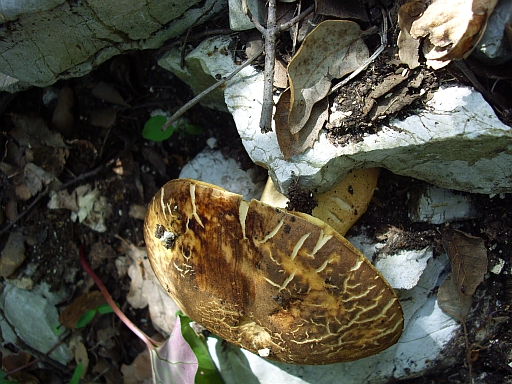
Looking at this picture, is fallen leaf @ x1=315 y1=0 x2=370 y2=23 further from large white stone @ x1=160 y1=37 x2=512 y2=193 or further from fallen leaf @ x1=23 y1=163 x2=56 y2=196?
fallen leaf @ x1=23 y1=163 x2=56 y2=196

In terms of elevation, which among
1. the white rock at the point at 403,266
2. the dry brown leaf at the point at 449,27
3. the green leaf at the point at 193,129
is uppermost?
the dry brown leaf at the point at 449,27

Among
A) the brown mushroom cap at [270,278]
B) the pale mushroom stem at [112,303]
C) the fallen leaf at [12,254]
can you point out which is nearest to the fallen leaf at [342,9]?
the brown mushroom cap at [270,278]

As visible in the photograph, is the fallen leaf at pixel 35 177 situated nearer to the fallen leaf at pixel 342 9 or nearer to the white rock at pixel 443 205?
the fallen leaf at pixel 342 9

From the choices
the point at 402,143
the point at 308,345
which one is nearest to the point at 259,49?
the point at 402,143

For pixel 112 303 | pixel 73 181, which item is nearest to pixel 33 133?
pixel 73 181

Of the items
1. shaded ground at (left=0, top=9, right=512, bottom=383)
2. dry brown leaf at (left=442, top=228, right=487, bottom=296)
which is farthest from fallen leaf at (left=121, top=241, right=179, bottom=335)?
dry brown leaf at (left=442, top=228, right=487, bottom=296)

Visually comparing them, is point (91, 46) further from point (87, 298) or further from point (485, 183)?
point (485, 183)
